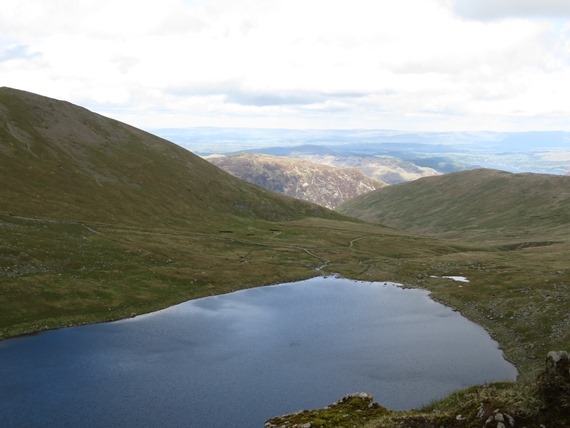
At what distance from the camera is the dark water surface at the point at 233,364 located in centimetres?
5319

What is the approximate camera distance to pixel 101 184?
16912cm

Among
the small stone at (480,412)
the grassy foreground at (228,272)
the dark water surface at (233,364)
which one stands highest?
the small stone at (480,412)

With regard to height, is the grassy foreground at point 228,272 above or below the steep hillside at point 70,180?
below

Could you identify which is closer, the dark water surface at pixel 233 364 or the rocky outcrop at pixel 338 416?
the rocky outcrop at pixel 338 416

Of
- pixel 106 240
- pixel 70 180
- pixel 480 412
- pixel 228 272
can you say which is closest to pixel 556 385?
pixel 480 412

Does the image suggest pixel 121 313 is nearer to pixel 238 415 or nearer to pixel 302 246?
pixel 238 415

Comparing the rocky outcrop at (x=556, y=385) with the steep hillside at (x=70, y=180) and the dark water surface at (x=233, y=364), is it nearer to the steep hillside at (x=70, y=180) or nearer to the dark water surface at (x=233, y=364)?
the dark water surface at (x=233, y=364)

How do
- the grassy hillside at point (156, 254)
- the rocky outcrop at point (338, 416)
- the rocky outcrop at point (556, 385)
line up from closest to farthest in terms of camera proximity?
the rocky outcrop at point (556, 385) < the rocky outcrop at point (338, 416) < the grassy hillside at point (156, 254)

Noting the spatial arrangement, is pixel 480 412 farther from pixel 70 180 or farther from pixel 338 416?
pixel 70 180

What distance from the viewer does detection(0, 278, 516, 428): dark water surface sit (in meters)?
53.2

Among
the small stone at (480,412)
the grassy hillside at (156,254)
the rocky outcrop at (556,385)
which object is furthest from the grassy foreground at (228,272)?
the rocky outcrop at (556,385)

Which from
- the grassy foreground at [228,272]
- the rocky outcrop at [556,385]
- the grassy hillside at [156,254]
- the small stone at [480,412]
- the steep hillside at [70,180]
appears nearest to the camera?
the rocky outcrop at [556,385]

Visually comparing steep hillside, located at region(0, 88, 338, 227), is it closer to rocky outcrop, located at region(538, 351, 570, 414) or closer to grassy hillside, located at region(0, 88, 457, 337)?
grassy hillside, located at region(0, 88, 457, 337)

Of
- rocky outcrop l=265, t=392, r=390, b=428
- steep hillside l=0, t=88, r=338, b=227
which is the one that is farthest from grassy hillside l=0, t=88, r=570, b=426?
rocky outcrop l=265, t=392, r=390, b=428
